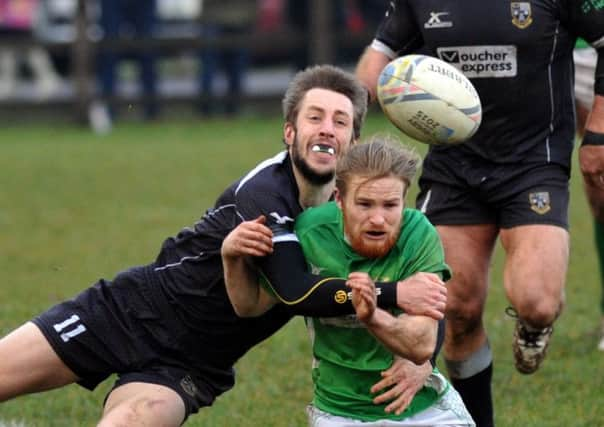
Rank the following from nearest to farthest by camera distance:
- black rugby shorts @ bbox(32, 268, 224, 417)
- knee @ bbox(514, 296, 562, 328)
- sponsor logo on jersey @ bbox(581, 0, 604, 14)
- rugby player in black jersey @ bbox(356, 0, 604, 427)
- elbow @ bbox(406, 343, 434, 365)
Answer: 1. elbow @ bbox(406, 343, 434, 365)
2. black rugby shorts @ bbox(32, 268, 224, 417)
3. knee @ bbox(514, 296, 562, 328)
4. sponsor logo on jersey @ bbox(581, 0, 604, 14)
5. rugby player in black jersey @ bbox(356, 0, 604, 427)

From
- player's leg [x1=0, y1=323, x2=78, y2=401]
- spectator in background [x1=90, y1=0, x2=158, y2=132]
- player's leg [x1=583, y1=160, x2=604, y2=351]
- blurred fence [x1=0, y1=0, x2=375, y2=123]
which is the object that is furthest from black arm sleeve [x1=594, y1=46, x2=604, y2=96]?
blurred fence [x1=0, y1=0, x2=375, y2=123]

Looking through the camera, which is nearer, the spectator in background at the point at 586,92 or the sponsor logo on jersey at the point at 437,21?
the sponsor logo on jersey at the point at 437,21

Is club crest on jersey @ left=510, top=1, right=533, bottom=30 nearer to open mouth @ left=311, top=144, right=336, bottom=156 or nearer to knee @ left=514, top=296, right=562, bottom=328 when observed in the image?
knee @ left=514, top=296, right=562, bottom=328

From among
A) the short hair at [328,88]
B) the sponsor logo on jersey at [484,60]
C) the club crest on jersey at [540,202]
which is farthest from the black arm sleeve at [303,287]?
the sponsor logo on jersey at [484,60]

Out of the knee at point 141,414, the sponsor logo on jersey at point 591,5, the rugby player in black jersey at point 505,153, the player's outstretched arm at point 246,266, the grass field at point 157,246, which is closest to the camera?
the player's outstretched arm at point 246,266

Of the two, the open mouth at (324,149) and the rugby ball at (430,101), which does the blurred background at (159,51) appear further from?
the open mouth at (324,149)

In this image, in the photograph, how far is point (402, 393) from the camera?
14.9 feet

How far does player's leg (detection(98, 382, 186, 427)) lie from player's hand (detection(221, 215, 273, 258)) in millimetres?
655

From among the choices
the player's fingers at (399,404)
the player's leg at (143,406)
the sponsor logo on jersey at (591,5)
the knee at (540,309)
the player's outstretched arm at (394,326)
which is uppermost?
the sponsor logo on jersey at (591,5)

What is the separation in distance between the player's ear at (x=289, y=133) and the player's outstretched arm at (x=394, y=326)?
2.30 ft

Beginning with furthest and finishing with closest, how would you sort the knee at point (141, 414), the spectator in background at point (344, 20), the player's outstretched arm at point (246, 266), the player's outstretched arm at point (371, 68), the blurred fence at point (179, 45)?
1. the spectator in background at point (344, 20)
2. the blurred fence at point (179, 45)
3. the player's outstretched arm at point (371, 68)
4. the knee at point (141, 414)
5. the player's outstretched arm at point (246, 266)

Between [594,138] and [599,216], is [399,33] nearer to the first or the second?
[594,138]

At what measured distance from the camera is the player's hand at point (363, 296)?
427 cm

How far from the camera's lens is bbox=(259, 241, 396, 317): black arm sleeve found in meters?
4.49
